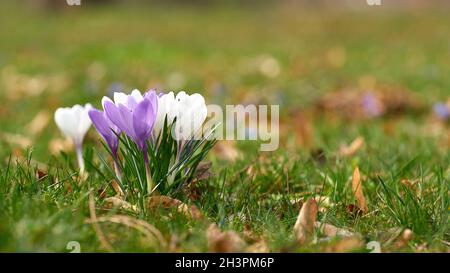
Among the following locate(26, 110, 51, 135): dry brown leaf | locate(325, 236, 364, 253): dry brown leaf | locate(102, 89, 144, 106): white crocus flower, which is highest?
locate(102, 89, 144, 106): white crocus flower

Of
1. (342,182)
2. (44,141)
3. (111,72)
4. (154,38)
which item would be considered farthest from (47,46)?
(342,182)

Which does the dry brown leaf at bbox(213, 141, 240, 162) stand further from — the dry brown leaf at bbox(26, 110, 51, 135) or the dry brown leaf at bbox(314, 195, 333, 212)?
the dry brown leaf at bbox(26, 110, 51, 135)

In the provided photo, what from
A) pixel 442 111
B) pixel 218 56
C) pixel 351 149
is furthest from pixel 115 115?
pixel 218 56

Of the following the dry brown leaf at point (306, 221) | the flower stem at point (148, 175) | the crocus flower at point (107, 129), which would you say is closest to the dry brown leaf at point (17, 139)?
the crocus flower at point (107, 129)

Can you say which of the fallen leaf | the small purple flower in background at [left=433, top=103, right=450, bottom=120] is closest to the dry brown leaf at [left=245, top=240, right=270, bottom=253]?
the fallen leaf

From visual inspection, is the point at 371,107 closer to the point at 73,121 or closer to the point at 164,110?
the point at 73,121

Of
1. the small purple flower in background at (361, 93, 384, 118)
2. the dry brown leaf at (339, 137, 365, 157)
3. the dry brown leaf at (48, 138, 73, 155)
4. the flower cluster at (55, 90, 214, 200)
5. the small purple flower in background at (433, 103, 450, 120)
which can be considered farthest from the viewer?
the small purple flower in background at (361, 93, 384, 118)
